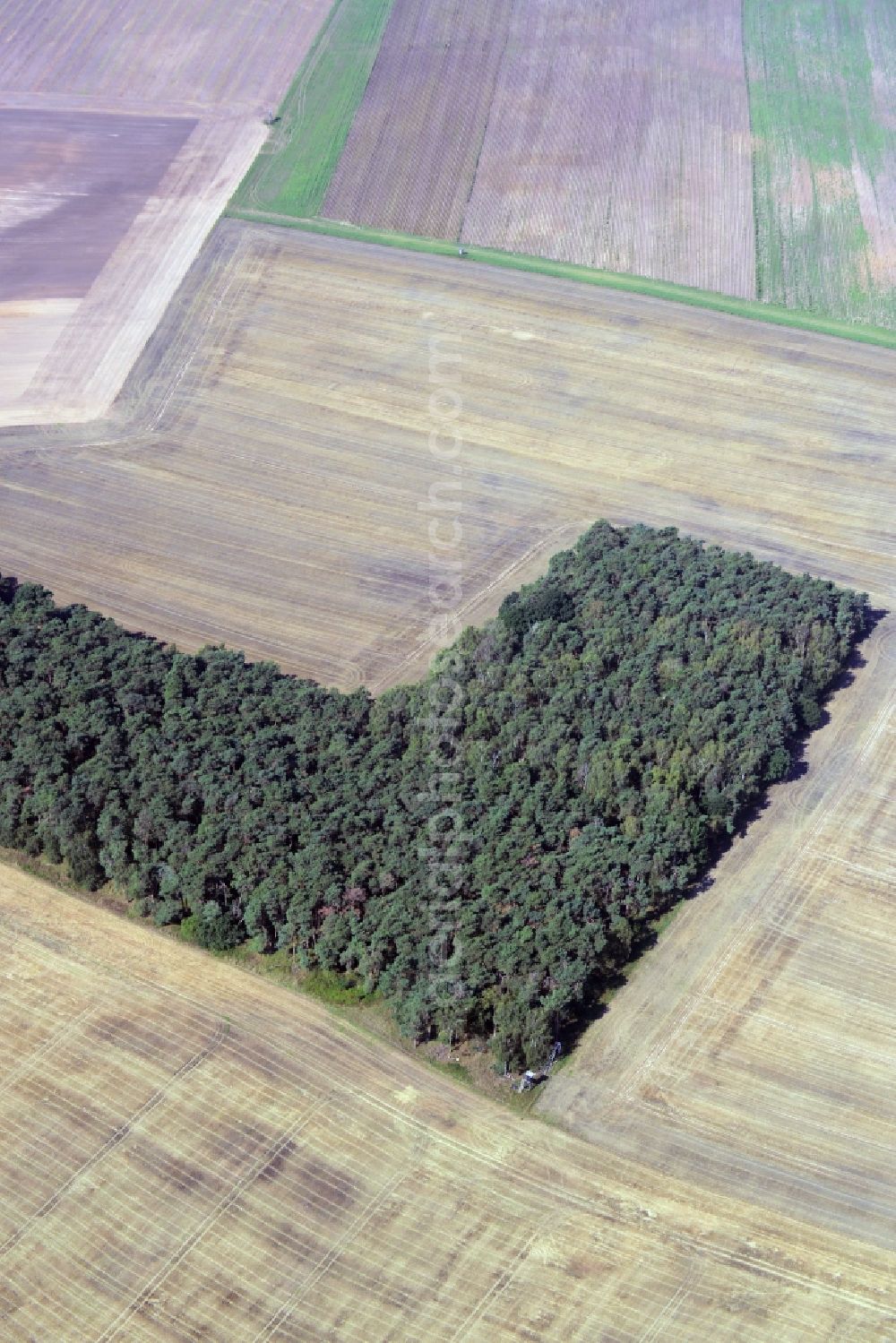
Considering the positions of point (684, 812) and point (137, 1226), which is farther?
point (684, 812)

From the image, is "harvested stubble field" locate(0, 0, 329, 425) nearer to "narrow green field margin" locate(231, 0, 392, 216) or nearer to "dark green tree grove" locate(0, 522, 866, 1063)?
"narrow green field margin" locate(231, 0, 392, 216)

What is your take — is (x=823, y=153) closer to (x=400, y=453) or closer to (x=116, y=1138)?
(x=400, y=453)

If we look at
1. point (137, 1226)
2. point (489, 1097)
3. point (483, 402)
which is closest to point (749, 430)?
point (483, 402)

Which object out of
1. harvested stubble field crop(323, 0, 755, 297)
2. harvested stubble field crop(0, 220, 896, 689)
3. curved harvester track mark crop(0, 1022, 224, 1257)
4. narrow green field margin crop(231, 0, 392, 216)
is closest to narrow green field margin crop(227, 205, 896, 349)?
harvested stubble field crop(323, 0, 755, 297)

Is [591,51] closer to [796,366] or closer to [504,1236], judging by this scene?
[796,366]

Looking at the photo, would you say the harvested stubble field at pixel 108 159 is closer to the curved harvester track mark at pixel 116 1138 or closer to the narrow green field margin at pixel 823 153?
the narrow green field margin at pixel 823 153
